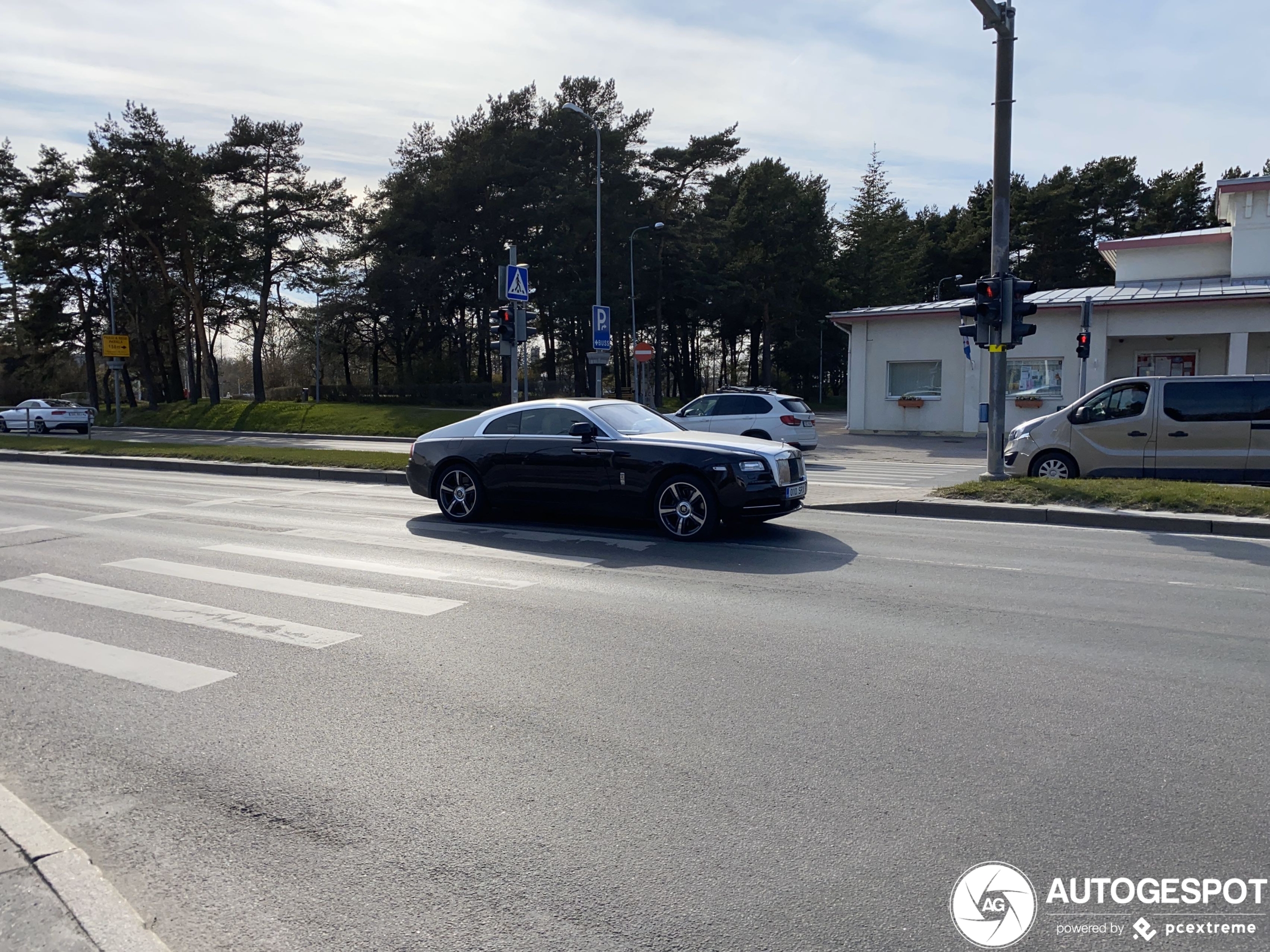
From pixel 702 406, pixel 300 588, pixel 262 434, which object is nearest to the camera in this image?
pixel 300 588

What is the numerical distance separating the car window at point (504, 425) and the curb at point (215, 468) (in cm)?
592

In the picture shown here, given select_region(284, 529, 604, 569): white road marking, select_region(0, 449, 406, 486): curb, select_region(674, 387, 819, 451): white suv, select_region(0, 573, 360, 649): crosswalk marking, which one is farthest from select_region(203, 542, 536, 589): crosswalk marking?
select_region(674, 387, 819, 451): white suv

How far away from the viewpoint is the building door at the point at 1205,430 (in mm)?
13742

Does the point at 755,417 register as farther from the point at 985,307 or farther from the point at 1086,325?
the point at 1086,325

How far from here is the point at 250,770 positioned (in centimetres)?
423

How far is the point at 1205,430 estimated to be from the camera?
45.7ft

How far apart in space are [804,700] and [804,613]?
191 centimetres

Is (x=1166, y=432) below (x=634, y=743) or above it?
above

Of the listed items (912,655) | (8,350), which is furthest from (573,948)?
(8,350)

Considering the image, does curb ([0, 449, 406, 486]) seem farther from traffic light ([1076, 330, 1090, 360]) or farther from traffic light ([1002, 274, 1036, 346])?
traffic light ([1076, 330, 1090, 360])

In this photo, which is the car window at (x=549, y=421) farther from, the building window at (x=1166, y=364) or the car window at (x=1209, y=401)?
the building window at (x=1166, y=364)

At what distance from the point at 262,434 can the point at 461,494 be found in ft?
103

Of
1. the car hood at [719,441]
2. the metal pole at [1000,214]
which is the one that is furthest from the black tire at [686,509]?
the metal pole at [1000,214]

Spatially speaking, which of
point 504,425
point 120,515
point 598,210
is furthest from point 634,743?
point 598,210
